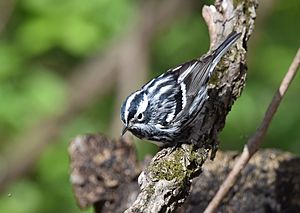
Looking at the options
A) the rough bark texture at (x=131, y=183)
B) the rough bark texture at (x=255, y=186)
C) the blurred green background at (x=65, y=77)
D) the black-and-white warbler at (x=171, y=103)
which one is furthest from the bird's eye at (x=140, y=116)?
the blurred green background at (x=65, y=77)

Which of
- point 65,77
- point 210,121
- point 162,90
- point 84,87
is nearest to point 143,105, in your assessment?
point 162,90

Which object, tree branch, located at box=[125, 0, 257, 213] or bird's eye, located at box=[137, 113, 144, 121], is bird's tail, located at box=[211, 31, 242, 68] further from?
bird's eye, located at box=[137, 113, 144, 121]

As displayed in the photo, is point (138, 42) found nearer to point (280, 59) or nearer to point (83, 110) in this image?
point (83, 110)

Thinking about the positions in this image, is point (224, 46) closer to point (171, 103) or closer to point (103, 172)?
point (171, 103)

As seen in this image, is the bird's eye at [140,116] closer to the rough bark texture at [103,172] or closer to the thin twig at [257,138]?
the rough bark texture at [103,172]

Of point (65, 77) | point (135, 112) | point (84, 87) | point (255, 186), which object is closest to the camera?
point (135, 112)

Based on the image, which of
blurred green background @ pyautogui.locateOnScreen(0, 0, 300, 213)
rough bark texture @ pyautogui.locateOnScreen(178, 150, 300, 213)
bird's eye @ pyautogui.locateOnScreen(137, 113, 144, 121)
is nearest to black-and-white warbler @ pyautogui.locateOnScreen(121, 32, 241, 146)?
bird's eye @ pyautogui.locateOnScreen(137, 113, 144, 121)
